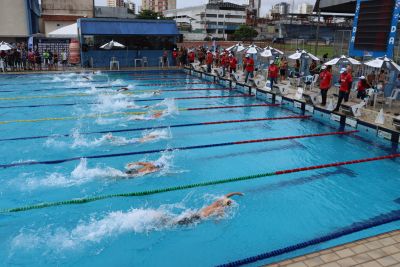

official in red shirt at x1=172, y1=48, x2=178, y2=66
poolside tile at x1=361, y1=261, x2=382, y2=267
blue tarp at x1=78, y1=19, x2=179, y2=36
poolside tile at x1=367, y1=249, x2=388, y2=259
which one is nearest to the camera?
poolside tile at x1=361, y1=261, x2=382, y2=267

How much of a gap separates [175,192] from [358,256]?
356 centimetres

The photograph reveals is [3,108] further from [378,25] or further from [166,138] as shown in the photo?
[378,25]

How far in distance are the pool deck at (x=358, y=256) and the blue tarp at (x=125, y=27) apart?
22.1 meters

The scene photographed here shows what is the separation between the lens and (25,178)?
7.30 metres

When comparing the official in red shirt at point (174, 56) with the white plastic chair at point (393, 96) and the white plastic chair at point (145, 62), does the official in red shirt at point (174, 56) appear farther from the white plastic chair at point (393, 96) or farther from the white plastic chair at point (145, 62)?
the white plastic chair at point (393, 96)

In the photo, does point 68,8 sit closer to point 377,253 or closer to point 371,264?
point 377,253

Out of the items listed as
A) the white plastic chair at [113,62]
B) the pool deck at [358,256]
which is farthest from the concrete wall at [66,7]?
the pool deck at [358,256]

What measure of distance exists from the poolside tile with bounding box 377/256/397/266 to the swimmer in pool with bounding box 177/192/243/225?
8.12ft

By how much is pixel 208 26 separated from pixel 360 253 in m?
88.0

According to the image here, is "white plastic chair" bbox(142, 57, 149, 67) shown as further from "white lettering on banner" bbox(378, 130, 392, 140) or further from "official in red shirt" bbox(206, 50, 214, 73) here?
"white lettering on banner" bbox(378, 130, 392, 140)

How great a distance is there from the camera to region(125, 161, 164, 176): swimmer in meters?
7.49

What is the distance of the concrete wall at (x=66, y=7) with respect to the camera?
41.1m

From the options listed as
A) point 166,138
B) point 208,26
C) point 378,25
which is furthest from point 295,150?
point 208,26

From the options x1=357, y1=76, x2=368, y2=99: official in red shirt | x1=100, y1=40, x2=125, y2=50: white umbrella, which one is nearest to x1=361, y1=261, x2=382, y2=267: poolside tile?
x1=357, y1=76, x2=368, y2=99: official in red shirt
